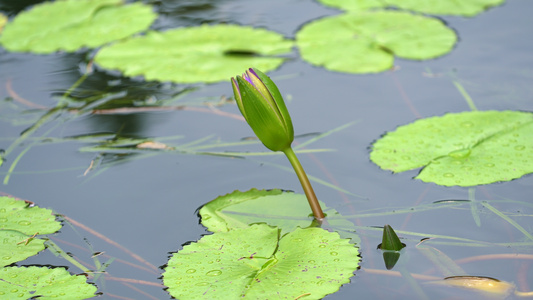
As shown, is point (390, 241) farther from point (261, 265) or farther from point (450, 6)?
point (450, 6)

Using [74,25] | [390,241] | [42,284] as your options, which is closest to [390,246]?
[390,241]

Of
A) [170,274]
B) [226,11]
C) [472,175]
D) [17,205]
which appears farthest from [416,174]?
[226,11]

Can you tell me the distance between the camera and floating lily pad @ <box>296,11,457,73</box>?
96.5 inches

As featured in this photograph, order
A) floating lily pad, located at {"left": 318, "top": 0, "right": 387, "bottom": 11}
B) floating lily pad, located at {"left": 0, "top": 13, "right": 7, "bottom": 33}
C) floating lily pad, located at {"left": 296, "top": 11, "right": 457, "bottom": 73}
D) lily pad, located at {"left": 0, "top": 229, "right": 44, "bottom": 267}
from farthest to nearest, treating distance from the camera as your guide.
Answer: floating lily pad, located at {"left": 0, "top": 13, "right": 7, "bottom": 33} < floating lily pad, located at {"left": 318, "top": 0, "right": 387, "bottom": 11} < floating lily pad, located at {"left": 296, "top": 11, "right": 457, "bottom": 73} < lily pad, located at {"left": 0, "top": 229, "right": 44, "bottom": 267}

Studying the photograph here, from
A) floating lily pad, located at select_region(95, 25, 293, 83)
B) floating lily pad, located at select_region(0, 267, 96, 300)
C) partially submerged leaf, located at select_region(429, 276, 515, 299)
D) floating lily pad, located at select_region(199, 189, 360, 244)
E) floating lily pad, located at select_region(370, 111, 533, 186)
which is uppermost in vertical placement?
floating lily pad, located at select_region(95, 25, 293, 83)

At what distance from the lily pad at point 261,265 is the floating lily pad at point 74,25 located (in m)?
1.79

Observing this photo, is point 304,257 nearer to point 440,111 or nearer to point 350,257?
point 350,257

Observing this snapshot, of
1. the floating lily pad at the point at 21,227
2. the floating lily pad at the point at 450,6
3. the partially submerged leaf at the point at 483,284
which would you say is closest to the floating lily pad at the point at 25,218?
the floating lily pad at the point at 21,227

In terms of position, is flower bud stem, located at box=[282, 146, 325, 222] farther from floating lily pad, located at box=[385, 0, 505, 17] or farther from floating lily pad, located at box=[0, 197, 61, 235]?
floating lily pad, located at box=[385, 0, 505, 17]

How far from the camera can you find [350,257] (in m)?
1.33

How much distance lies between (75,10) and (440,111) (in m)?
2.22

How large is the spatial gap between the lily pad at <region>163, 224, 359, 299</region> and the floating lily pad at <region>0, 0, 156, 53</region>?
1.79 m

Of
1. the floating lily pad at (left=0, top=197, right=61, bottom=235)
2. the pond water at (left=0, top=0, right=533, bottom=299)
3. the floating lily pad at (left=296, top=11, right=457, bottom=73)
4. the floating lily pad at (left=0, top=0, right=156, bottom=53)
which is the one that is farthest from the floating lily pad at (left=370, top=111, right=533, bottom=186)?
the floating lily pad at (left=0, top=0, right=156, bottom=53)

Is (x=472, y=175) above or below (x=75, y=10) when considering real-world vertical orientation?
below
